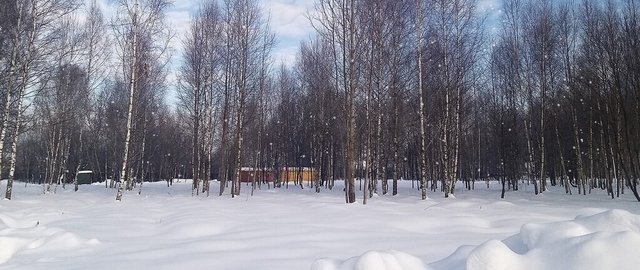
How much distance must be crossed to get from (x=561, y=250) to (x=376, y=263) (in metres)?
1.18

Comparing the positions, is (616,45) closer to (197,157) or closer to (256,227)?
(256,227)

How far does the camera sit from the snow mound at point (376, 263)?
2.97 metres

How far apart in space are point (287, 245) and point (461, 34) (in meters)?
15.6

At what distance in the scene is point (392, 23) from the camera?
Answer: 16094mm

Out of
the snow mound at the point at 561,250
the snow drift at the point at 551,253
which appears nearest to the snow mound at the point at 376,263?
the snow drift at the point at 551,253

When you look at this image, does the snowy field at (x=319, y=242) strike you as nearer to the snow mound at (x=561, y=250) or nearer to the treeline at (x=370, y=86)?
the snow mound at (x=561, y=250)

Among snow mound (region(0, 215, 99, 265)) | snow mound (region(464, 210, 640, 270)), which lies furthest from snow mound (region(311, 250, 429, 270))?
snow mound (region(0, 215, 99, 265))

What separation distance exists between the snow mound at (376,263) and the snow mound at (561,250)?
0.51m

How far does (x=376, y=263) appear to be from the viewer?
2971 mm

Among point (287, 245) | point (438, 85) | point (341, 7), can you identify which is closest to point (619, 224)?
point (287, 245)

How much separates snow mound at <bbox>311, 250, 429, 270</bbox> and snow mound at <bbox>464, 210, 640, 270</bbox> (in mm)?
511

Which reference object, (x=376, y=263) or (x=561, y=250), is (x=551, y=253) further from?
(x=376, y=263)

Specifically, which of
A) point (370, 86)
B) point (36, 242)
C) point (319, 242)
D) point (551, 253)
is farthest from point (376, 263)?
point (370, 86)

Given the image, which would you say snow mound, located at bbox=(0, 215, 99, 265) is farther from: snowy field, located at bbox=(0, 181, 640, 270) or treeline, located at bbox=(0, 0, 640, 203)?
treeline, located at bbox=(0, 0, 640, 203)
